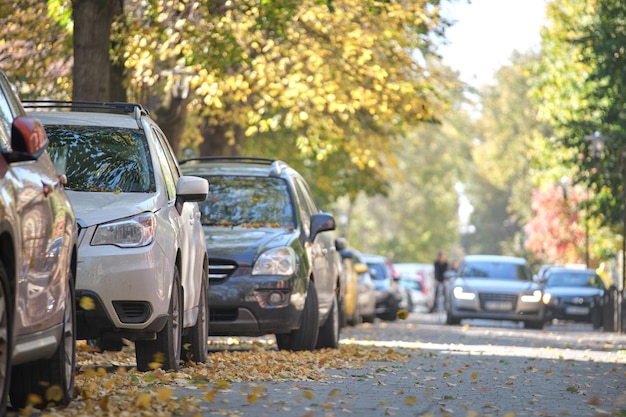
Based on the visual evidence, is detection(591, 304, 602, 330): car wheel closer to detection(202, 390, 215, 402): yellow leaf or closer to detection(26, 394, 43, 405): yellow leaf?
detection(202, 390, 215, 402): yellow leaf

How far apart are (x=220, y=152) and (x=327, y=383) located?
2167cm

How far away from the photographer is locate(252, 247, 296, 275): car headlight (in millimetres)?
14977

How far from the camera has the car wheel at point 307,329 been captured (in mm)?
15602

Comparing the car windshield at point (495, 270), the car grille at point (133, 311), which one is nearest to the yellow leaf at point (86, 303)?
the car grille at point (133, 311)

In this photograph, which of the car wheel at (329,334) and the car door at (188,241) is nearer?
the car door at (188,241)

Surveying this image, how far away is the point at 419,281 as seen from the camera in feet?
190

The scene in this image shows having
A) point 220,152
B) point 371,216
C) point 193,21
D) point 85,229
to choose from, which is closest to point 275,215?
point 85,229

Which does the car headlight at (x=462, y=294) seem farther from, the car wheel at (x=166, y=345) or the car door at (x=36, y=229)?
the car door at (x=36, y=229)

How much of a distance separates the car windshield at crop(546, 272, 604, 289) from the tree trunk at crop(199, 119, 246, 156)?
11.9 m

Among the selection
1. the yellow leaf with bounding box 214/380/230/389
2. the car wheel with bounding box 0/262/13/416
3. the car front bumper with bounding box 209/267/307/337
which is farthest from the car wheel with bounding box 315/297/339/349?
the car wheel with bounding box 0/262/13/416

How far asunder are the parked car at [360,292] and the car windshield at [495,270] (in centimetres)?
215

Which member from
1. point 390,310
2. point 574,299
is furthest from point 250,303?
point 574,299

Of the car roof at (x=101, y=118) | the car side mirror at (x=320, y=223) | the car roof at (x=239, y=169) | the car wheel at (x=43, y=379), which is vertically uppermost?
the car roof at (x=101, y=118)

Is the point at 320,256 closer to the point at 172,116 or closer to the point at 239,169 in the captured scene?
the point at 239,169
